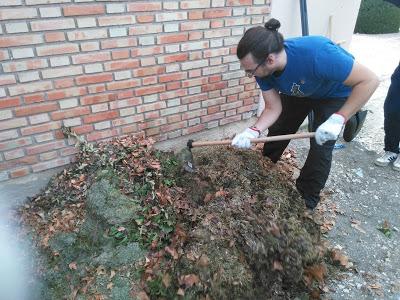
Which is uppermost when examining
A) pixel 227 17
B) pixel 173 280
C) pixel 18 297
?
pixel 227 17

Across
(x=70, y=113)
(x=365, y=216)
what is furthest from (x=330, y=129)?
(x=70, y=113)

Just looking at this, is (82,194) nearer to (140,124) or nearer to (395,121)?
(140,124)

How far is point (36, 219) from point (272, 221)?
5.74 ft

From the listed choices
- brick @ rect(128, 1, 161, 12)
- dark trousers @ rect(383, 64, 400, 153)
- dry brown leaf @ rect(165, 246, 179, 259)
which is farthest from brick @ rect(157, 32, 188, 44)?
dark trousers @ rect(383, 64, 400, 153)

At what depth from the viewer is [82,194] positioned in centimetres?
269

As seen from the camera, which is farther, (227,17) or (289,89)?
(227,17)

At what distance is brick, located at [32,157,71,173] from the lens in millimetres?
2699

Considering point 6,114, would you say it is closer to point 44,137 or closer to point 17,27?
point 44,137

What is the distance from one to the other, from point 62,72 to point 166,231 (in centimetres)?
136

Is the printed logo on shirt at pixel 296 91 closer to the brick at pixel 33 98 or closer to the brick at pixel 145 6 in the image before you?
the brick at pixel 145 6

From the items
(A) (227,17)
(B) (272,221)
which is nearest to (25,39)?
(A) (227,17)

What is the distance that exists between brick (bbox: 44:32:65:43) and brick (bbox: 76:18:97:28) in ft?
0.45

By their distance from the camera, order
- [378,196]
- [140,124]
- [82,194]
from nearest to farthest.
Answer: [82,194]
[140,124]
[378,196]

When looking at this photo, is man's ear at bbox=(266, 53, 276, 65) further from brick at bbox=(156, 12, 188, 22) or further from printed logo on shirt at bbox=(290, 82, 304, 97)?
brick at bbox=(156, 12, 188, 22)
